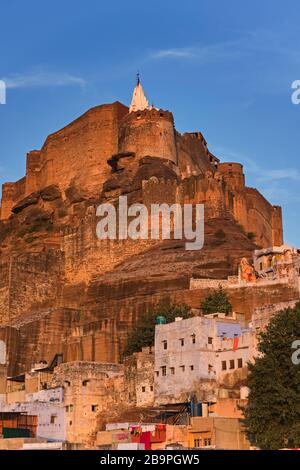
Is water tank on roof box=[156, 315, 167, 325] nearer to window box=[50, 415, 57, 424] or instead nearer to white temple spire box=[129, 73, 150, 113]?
window box=[50, 415, 57, 424]

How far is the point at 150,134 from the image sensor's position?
85000mm

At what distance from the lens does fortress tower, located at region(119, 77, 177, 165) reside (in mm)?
84750

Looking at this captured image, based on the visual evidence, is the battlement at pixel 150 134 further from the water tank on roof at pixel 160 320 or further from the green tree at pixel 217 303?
the water tank on roof at pixel 160 320

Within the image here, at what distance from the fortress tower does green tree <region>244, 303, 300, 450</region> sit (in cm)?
4179

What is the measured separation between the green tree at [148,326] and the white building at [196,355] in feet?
13.9

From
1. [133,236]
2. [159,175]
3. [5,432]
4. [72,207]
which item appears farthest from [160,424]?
[72,207]

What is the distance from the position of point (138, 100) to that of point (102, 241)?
24.2 metres

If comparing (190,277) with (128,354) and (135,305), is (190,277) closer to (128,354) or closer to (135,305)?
(135,305)

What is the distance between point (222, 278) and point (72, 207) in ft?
90.2

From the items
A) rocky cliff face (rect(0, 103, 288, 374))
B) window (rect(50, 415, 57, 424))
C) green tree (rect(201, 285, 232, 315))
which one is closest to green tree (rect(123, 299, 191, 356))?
green tree (rect(201, 285, 232, 315))

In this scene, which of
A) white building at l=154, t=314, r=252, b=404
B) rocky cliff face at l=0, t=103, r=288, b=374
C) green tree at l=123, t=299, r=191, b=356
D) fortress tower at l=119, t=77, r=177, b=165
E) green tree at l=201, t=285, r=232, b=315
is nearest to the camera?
white building at l=154, t=314, r=252, b=404

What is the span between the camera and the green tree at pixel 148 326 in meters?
56.5

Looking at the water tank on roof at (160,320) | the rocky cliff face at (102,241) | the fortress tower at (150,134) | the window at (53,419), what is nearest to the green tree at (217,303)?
the rocky cliff face at (102,241)

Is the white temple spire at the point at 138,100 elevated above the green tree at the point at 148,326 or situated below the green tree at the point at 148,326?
above
